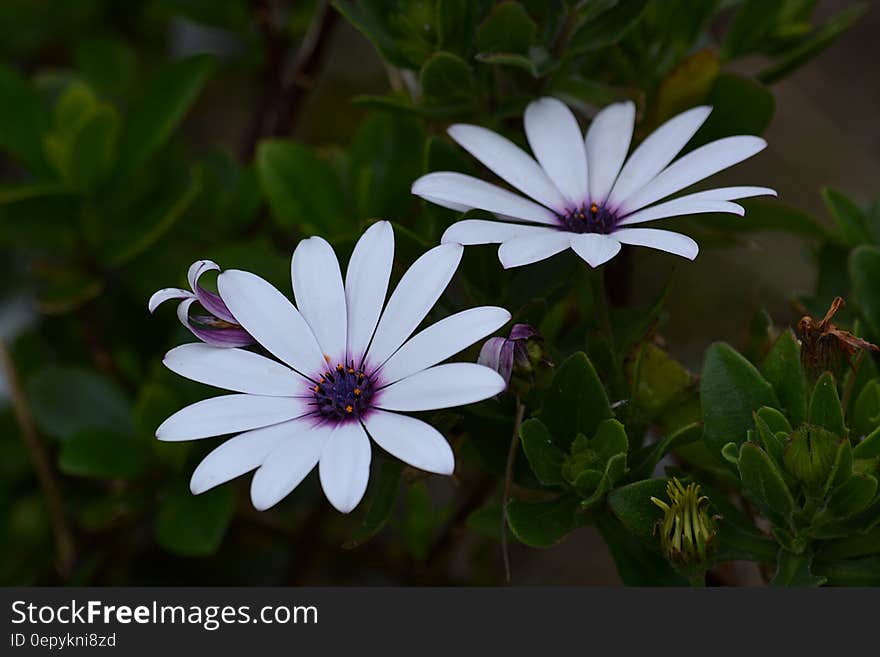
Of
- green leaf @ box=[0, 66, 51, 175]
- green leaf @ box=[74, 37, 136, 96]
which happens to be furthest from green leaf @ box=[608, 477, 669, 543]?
green leaf @ box=[74, 37, 136, 96]

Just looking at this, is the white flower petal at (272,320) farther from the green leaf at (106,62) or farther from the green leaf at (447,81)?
the green leaf at (106,62)

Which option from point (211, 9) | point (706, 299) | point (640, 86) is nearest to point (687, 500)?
point (640, 86)

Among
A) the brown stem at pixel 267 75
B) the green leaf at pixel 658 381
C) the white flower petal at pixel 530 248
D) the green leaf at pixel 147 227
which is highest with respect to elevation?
the brown stem at pixel 267 75

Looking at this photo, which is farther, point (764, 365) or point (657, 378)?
point (657, 378)

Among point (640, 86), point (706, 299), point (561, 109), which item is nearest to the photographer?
point (561, 109)

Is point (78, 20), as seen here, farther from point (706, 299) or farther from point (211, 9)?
point (706, 299)

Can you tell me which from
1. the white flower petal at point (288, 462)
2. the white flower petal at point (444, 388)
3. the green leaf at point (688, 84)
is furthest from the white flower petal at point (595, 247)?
the green leaf at point (688, 84)
